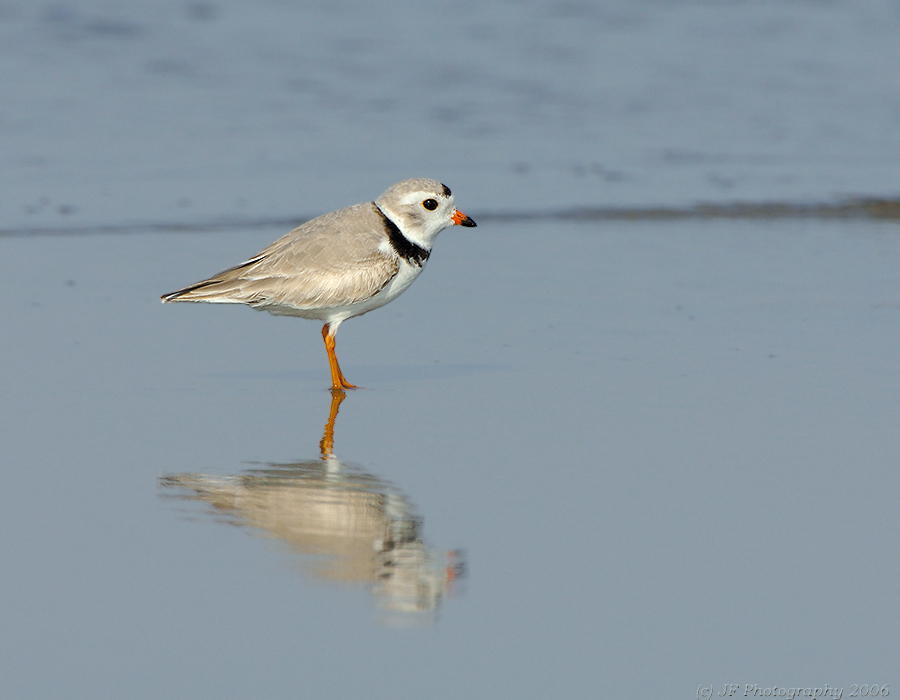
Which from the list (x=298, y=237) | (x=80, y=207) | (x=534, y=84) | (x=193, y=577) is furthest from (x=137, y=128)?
(x=193, y=577)

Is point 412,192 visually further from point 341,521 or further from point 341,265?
point 341,521

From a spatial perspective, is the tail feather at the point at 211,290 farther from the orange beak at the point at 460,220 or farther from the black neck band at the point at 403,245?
the orange beak at the point at 460,220

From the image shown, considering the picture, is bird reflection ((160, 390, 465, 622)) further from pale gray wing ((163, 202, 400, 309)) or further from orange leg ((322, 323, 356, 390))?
pale gray wing ((163, 202, 400, 309))

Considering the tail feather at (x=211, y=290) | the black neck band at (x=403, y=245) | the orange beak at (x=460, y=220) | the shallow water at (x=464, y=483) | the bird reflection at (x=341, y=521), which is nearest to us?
the shallow water at (x=464, y=483)

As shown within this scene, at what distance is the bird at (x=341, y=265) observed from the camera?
270 inches

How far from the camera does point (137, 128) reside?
12523mm

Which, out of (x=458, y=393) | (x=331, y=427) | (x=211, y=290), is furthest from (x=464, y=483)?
(x=211, y=290)

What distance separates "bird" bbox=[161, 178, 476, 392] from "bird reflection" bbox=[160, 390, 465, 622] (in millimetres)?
1317

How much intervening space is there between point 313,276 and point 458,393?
3.38 feet

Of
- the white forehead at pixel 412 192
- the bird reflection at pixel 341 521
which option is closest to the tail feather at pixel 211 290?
the white forehead at pixel 412 192

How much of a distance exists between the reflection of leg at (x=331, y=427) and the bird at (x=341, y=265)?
0.08 m

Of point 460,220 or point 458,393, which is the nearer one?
point 458,393

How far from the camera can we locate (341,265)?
22.5ft

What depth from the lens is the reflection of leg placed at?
5801 mm
